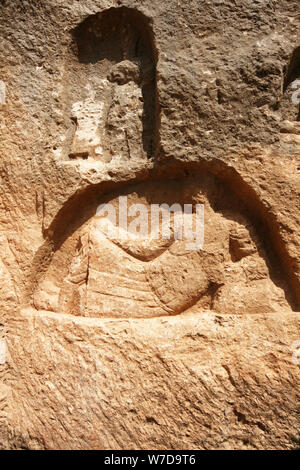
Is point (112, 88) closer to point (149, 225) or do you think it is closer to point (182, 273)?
point (149, 225)

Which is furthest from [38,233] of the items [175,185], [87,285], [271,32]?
[271,32]

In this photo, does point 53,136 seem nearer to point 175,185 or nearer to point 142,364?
point 175,185

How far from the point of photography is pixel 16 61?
285 centimetres

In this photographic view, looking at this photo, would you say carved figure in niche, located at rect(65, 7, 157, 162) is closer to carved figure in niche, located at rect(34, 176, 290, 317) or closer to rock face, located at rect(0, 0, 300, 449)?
rock face, located at rect(0, 0, 300, 449)

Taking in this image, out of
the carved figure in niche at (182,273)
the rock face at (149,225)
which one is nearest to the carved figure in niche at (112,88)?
the rock face at (149,225)

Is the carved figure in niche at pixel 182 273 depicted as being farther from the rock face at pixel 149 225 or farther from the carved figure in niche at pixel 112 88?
the carved figure in niche at pixel 112 88

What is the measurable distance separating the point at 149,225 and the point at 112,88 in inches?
37.9

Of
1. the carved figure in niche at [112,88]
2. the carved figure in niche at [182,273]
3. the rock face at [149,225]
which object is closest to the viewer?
the rock face at [149,225]

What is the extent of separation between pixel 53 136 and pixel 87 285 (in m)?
0.99

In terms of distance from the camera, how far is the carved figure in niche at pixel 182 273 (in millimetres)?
2596

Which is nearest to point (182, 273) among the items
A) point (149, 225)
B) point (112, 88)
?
point (149, 225)

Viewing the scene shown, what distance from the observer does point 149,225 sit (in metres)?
2.77

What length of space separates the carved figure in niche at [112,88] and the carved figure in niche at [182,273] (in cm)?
50

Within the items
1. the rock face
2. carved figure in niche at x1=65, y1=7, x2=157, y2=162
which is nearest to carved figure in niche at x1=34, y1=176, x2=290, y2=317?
the rock face
